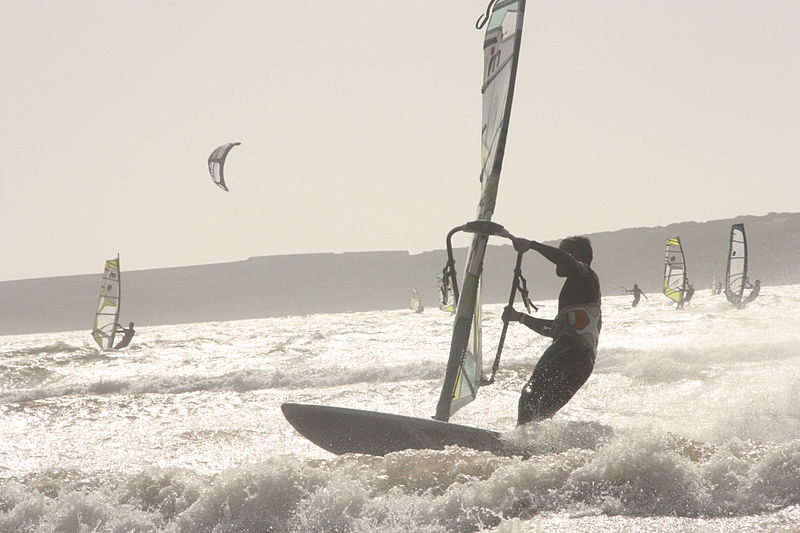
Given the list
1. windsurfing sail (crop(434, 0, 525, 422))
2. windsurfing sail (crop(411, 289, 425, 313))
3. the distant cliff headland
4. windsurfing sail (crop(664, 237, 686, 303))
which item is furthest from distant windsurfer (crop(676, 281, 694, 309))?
the distant cliff headland

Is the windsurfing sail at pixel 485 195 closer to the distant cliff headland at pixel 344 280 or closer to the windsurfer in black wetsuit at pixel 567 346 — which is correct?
the windsurfer in black wetsuit at pixel 567 346

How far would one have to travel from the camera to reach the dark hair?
4098 mm

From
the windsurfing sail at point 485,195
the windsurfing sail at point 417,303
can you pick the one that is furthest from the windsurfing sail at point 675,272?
the windsurfing sail at point 485,195

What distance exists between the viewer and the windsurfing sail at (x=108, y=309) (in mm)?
19047

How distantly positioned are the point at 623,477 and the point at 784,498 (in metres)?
0.57

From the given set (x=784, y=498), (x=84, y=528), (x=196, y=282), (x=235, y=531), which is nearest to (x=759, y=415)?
(x=784, y=498)

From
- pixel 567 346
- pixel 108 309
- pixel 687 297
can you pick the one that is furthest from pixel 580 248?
pixel 687 297

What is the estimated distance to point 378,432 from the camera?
4141mm

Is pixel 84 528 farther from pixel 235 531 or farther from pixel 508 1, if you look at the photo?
pixel 508 1

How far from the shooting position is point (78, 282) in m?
122

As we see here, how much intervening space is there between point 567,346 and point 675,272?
24.1 m

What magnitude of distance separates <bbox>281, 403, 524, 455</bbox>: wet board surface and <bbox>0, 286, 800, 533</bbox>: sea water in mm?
168

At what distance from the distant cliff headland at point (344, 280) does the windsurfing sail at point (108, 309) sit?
78.4 metres

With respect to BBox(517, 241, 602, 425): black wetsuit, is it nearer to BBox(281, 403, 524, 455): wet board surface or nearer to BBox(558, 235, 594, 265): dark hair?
BBox(558, 235, 594, 265): dark hair
